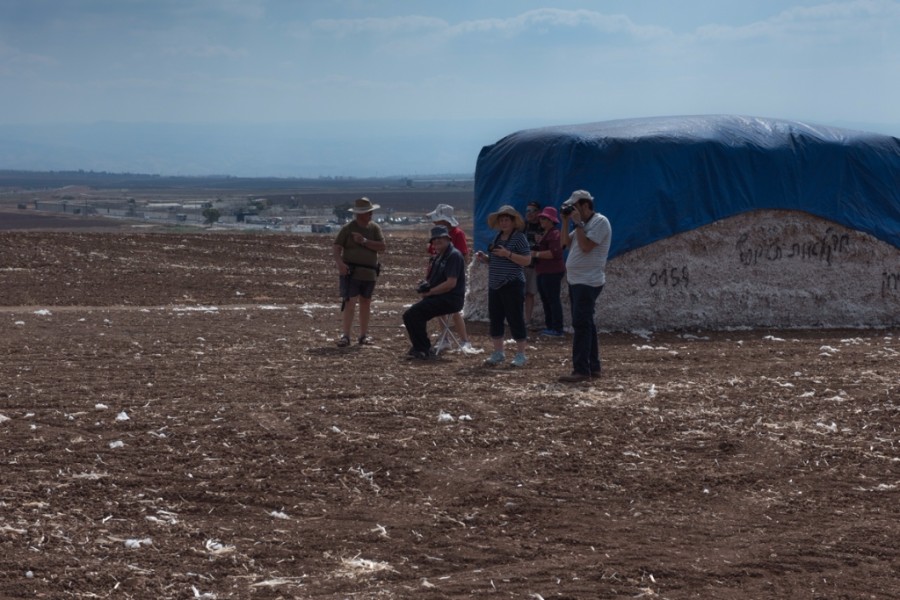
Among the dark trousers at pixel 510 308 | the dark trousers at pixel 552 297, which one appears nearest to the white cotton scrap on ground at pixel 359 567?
the dark trousers at pixel 510 308

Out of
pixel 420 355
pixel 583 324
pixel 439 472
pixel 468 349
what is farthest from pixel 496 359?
pixel 439 472

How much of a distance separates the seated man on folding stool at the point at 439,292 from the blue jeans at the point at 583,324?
1819 mm

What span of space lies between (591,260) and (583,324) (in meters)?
0.56

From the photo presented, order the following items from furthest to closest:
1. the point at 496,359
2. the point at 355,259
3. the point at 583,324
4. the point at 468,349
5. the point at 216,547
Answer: the point at 355,259 < the point at 468,349 < the point at 496,359 < the point at 583,324 < the point at 216,547

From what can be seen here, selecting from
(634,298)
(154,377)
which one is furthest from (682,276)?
(154,377)

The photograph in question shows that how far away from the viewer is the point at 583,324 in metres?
10.9

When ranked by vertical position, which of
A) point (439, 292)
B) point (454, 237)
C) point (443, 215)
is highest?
point (443, 215)

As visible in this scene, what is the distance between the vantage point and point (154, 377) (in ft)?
36.2

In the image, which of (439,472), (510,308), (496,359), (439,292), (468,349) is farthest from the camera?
(468,349)

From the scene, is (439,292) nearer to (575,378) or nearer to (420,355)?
(420,355)

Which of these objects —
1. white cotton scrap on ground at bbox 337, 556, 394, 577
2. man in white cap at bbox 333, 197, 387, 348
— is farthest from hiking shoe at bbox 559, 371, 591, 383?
white cotton scrap on ground at bbox 337, 556, 394, 577

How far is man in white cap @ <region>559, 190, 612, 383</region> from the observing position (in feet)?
35.5

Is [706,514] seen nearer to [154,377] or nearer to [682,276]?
[154,377]

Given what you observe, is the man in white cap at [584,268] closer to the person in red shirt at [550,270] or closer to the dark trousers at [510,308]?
the dark trousers at [510,308]
